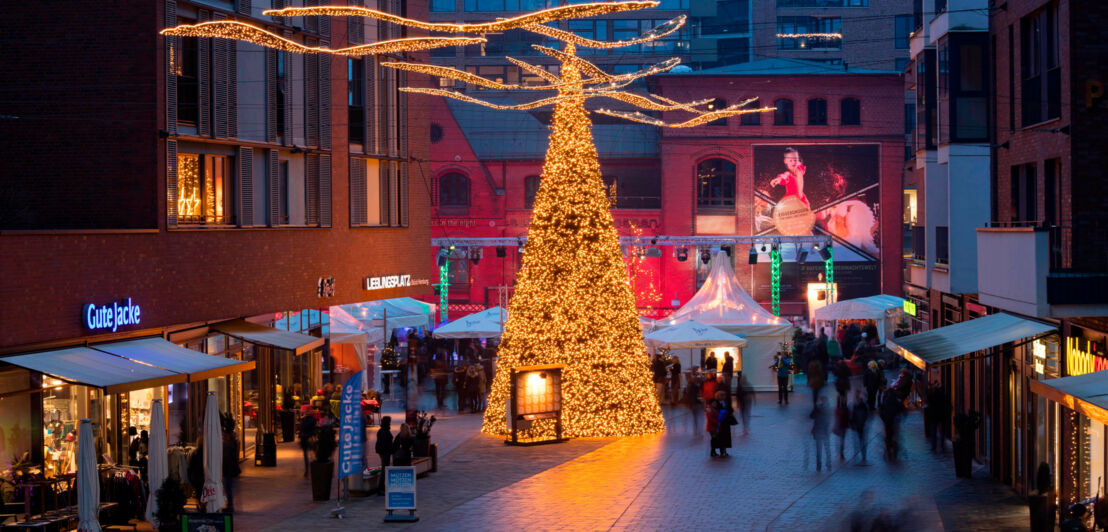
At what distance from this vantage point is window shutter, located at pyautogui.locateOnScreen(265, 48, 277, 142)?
25344 millimetres

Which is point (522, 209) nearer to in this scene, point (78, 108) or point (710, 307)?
point (710, 307)

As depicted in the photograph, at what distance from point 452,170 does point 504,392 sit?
35326 mm

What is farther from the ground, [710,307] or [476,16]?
[476,16]

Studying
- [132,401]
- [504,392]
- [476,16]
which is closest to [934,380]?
[504,392]

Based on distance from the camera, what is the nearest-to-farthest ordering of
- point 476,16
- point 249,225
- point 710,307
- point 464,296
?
point 249,225
point 710,307
point 464,296
point 476,16

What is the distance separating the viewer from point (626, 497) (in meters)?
21.1

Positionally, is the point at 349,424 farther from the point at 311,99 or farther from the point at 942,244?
the point at 942,244

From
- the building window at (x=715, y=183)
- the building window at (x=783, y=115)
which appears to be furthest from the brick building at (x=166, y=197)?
the building window at (x=783, y=115)

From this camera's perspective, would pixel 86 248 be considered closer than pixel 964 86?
Yes

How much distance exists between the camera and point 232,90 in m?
24.2

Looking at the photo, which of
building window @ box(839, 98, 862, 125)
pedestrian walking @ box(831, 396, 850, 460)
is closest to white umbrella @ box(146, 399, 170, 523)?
pedestrian walking @ box(831, 396, 850, 460)

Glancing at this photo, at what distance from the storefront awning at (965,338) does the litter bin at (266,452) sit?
474 inches

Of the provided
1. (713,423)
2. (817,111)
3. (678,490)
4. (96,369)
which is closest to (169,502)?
(96,369)

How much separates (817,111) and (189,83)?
41982 millimetres
